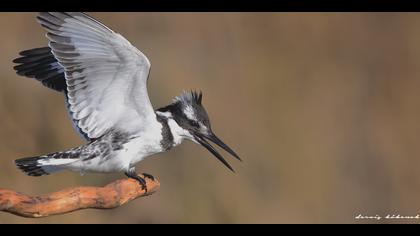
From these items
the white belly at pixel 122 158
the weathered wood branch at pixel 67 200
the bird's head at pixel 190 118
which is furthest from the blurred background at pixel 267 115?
the weathered wood branch at pixel 67 200

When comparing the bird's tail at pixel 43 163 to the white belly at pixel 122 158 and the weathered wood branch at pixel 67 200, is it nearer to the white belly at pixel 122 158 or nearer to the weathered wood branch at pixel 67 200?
the white belly at pixel 122 158

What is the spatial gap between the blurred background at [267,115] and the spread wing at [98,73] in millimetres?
1699

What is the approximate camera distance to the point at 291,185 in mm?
6066

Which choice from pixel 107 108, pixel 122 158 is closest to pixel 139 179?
pixel 122 158

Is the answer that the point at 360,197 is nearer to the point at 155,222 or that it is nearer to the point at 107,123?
the point at 155,222

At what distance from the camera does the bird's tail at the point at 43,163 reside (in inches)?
142

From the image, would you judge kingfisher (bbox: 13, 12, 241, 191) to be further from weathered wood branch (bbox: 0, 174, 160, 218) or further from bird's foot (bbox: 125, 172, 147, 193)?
weathered wood branch (bbox: 0, 174, 160, 218)

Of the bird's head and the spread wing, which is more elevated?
the spread wing

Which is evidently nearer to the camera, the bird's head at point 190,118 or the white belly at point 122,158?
the white belly at point 122,158

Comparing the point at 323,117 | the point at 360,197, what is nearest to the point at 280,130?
the point at 323,117

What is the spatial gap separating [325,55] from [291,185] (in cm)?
89

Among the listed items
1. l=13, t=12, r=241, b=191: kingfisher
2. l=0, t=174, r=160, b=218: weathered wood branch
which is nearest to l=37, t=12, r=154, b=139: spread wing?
l=13, t=12, r=241, b=191: kingfisher

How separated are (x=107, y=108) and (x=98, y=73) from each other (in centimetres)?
18

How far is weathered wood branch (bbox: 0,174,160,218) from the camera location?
2969 millimetres
